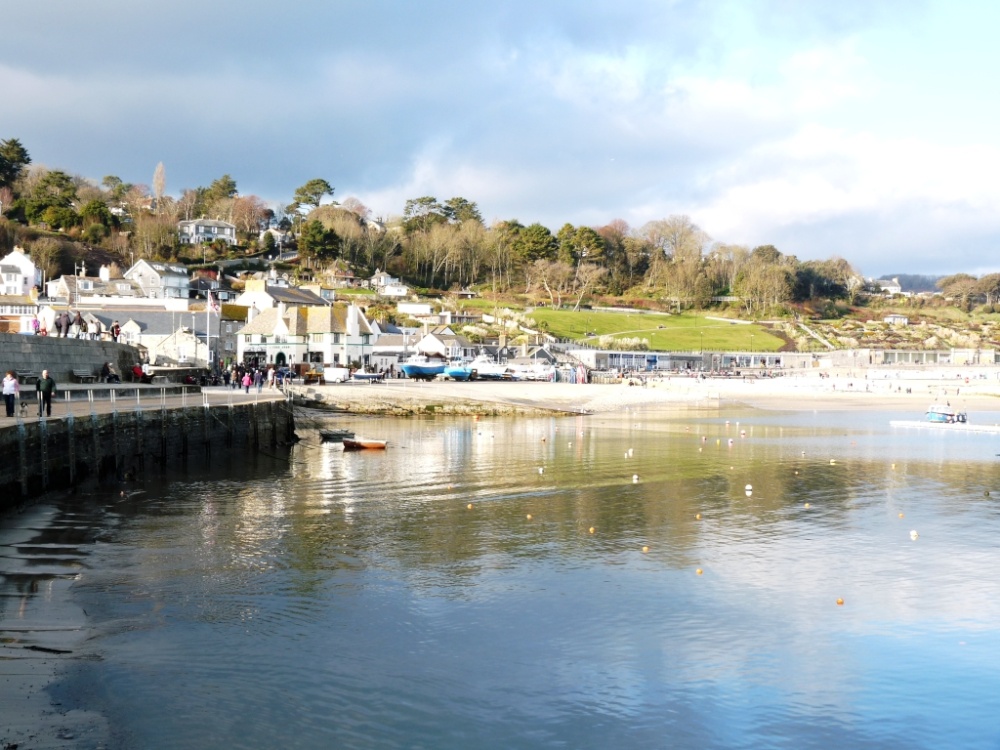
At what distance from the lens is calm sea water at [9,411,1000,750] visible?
35.7ft

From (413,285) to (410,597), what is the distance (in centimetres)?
13777

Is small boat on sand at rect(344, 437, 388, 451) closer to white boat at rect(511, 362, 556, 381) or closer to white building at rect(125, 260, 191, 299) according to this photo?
white boat at rect(511, 362, 556, 381)

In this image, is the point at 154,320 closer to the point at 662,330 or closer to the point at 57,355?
the point at 57,355

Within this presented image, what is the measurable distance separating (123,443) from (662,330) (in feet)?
394

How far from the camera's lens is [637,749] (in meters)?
10.2

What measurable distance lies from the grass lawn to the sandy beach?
23.3 metres

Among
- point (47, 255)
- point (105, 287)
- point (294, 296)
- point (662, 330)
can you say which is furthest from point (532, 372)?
point (47, 255)

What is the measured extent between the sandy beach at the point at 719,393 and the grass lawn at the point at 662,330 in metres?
23.3

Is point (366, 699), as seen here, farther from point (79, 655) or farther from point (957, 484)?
point (957, 484)

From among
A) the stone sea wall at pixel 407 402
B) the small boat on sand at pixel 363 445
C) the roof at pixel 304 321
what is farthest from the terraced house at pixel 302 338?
the small boat on sand at pixel 363 445

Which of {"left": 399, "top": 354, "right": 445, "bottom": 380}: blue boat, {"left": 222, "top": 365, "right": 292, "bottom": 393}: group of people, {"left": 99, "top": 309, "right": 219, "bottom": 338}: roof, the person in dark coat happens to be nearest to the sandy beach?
{"left": 222, "top": 365, "right": 292, "bottom": 393}: group of people

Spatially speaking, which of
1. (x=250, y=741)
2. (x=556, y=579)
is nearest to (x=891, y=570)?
(x=556, y=579)

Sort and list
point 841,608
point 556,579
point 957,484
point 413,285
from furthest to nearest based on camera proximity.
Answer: point 413,285, point 957,484, point 556,579, point 841,608

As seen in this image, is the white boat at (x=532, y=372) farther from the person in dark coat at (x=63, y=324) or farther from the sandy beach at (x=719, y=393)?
the person in dark coat at (x=63, y=324)
